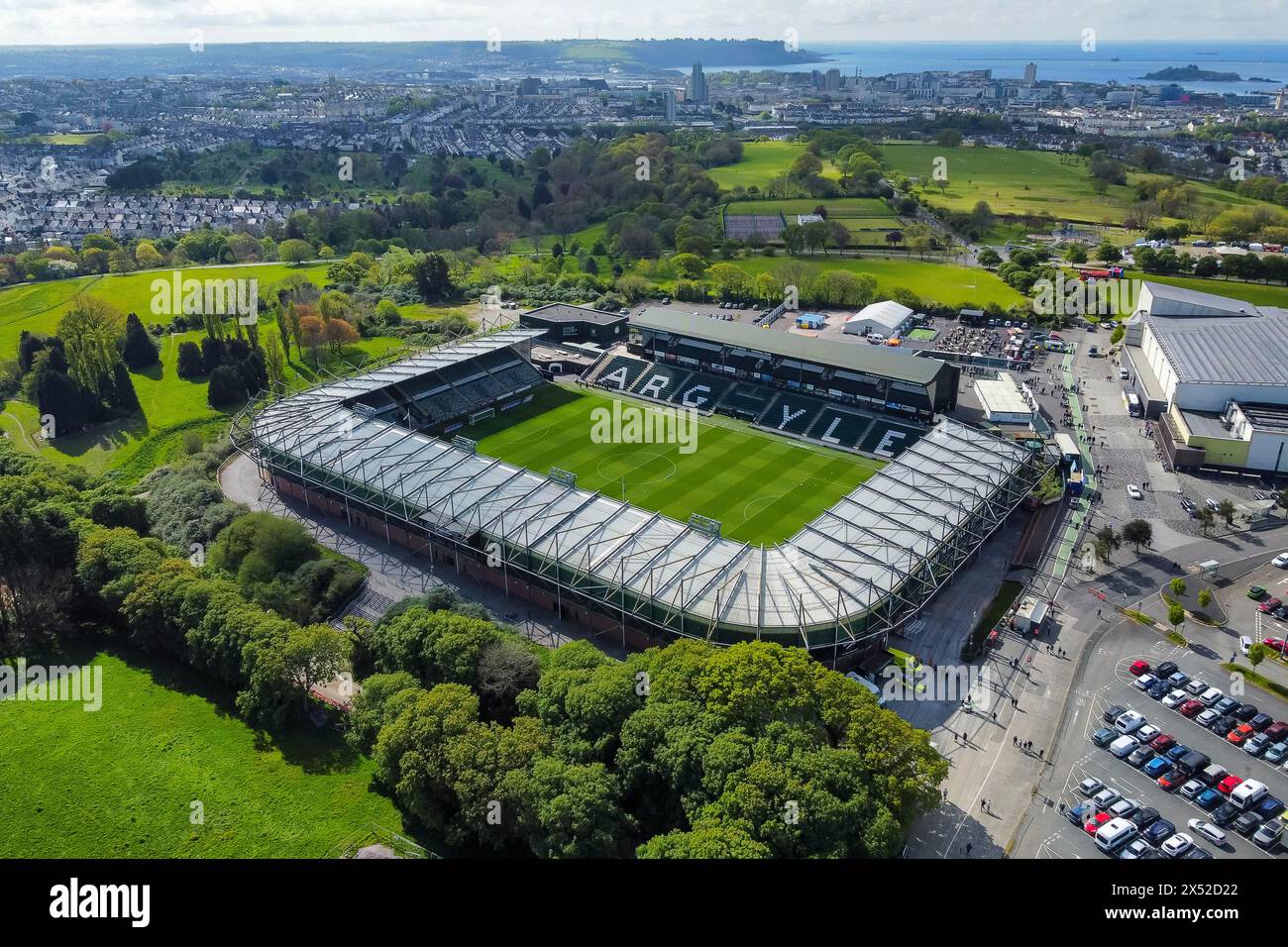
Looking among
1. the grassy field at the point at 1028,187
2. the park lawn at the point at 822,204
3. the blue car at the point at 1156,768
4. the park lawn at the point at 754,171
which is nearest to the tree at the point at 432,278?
the park lawn at the point at 822,204

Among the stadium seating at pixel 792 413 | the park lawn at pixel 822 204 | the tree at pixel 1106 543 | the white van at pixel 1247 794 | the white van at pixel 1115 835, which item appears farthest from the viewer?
the park lawn at pixel 822 204

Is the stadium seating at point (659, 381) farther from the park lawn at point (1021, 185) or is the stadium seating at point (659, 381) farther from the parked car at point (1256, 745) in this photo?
the park lawn at point (1021, 185)

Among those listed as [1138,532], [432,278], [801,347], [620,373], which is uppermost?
[432,278]

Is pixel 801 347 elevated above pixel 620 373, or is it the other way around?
pixel 801 347

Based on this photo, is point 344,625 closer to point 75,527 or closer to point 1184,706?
point 75,527

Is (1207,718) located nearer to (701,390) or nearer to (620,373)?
(701,390)

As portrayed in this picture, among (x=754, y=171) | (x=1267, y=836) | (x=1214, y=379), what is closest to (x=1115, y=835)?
(x=1267, y=836)
